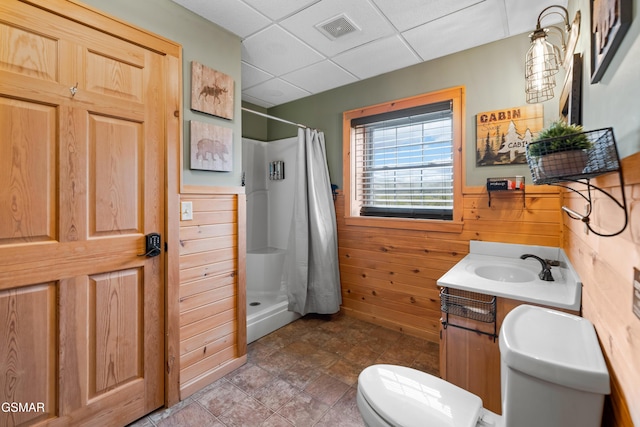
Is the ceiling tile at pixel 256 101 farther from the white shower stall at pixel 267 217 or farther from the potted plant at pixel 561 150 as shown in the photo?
the potted plant at pixel 561 150

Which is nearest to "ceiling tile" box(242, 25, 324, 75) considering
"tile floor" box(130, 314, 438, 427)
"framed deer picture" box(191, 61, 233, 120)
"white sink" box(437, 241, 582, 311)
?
"framed deer picture" box(191, 61, 233, 120)

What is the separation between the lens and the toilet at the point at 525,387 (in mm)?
816

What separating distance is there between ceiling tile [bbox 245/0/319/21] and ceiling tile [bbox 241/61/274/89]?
737 mm

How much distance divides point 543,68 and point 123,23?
219 cm

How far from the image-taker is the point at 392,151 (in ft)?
9.23

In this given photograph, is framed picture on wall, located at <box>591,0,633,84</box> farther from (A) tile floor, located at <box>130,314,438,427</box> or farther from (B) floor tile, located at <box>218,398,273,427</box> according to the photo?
(B) floor tile, located at <box>218,398,273,427</box>

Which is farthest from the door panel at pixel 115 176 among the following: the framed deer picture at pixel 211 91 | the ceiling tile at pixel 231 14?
the ceiling tile at pixel 231 14

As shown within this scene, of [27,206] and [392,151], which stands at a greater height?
[392,151]

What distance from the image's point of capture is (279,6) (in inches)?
70.1

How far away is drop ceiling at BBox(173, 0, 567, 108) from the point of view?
178 cm

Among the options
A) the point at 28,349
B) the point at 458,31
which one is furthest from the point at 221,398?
the point at 458,31

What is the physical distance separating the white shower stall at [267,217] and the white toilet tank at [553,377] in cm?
218

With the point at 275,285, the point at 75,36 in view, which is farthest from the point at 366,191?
the point at 75,36

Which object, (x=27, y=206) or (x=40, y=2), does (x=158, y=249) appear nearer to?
(x=27, y=206)
